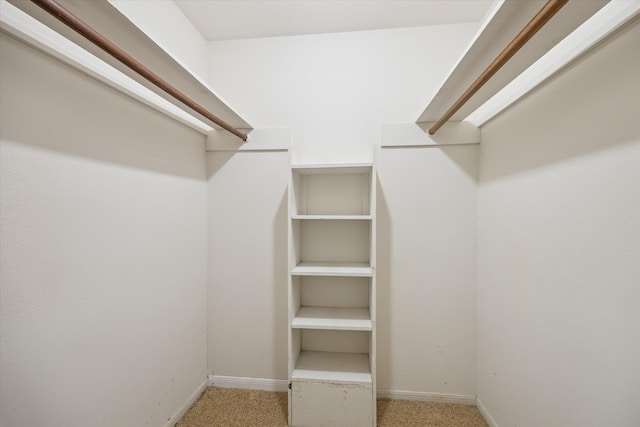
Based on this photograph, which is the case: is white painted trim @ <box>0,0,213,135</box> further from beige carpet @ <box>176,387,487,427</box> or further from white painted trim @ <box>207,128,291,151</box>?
beige carpet @ <box>176,387,487,427</box>

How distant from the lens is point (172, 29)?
157 centimetres

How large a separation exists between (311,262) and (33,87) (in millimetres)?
1560

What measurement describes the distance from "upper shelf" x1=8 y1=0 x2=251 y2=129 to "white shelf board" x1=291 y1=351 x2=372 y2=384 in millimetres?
1722

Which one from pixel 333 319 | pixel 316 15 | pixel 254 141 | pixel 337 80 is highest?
pixel 316 15

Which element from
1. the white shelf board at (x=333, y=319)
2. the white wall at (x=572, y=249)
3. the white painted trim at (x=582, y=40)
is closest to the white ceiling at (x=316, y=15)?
the white painted trim at (x=582, y=40)

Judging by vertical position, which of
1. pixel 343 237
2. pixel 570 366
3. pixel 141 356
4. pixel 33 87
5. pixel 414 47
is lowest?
pixel 141 356

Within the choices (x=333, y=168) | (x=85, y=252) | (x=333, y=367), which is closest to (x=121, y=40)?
(x=85, y=252)

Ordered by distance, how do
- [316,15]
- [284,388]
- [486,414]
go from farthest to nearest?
[284,388] → [316,15] → [486,414]

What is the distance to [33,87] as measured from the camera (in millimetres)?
834

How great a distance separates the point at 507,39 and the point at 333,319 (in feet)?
5.32

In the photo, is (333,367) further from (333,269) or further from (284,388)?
(333,269)

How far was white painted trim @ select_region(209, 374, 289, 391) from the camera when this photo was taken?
5.95 ft

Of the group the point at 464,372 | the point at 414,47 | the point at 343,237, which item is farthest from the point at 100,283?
the point at 414,47

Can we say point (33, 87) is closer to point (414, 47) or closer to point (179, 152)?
point (179, 152)
